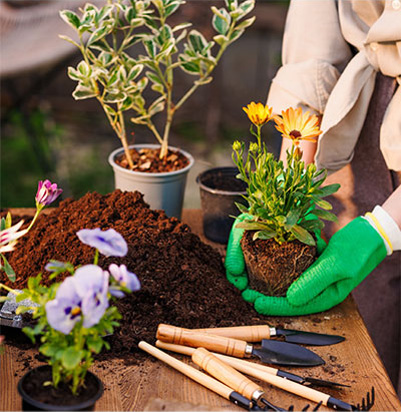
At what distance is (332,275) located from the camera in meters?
1.16

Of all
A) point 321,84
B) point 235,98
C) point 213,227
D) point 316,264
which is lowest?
point 235,98

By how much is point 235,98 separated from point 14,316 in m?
4.35

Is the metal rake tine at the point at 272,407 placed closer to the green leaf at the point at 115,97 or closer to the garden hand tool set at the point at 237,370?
the garden hand tool set at the point at 237,370

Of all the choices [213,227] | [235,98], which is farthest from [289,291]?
[235,98]

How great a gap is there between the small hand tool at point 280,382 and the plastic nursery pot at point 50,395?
9.3 inches

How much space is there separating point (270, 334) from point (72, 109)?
3982mm

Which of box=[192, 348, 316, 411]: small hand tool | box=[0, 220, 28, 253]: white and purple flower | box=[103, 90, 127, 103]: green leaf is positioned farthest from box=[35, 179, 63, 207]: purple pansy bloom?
box=[103, 90, 127, 103]: green leaf

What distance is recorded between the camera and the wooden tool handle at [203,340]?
0.99 meters

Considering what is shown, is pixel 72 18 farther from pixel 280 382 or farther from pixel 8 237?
Answer: pixel 280 382

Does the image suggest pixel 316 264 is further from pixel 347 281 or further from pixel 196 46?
pixel 196 46

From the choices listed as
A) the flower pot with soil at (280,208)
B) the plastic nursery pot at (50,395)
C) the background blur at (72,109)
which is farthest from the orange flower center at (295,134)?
the background blur at (72,109)

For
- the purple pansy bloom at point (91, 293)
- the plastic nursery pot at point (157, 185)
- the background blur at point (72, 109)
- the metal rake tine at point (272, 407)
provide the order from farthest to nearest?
the background blur at point (72, 109) < the plastic nursery pot at point (157, 185) < the metal rake tine at point (272, 407) < the purple pansy bloom at point (91, 293)

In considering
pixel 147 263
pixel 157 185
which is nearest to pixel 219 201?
pixel 157 185

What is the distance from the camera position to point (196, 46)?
1.50 metres
